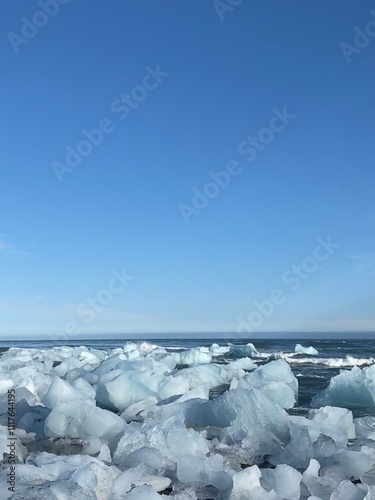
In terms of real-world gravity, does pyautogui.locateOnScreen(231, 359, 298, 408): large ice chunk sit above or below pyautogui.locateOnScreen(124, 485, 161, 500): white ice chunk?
above

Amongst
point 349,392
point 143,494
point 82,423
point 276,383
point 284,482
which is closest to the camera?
point 143,494

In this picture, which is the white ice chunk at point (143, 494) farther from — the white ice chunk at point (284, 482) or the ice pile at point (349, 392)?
the ice pile at point (349, 392)

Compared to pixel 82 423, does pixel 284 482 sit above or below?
below

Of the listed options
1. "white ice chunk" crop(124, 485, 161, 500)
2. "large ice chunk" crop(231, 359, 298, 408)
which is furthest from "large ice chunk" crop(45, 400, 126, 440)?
"large ice chunk" crop(231, 359, 298, 408)

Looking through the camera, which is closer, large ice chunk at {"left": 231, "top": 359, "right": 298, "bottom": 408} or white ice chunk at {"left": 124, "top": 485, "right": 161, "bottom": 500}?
white ice chunk at {"left": 124, "top": 485, "right": 161, "bottom": 500}

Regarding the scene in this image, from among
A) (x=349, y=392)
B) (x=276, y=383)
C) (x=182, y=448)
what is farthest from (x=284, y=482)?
(x=349, y=392)

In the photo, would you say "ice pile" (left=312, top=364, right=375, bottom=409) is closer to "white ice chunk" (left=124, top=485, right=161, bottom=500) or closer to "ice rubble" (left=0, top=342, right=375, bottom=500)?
"ice rubble" (left=0, top=342, right=375, bottom=500)

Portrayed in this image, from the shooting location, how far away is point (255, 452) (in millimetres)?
5004

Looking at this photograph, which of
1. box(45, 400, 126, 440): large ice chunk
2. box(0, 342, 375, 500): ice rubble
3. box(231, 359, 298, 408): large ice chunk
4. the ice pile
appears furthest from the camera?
the ice pile

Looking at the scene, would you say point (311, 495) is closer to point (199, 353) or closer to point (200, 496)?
point (200, 496)

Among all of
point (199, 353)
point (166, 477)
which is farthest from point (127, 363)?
point (199, 353)

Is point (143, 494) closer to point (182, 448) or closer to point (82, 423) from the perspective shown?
point (182, 448)

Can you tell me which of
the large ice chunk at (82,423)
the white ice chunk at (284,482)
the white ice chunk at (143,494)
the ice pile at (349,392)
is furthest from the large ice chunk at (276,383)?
the white ice chunk at (143,494)

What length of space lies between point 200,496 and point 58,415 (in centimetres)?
234
